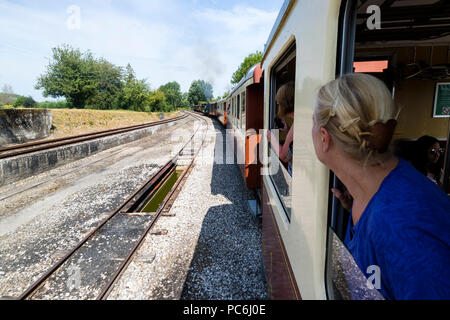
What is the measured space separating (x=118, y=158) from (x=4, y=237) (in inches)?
269

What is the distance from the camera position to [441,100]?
10.8 ft

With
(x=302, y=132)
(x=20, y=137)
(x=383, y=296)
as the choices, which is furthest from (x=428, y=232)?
(x=20, y=137)

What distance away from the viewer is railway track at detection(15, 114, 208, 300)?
3416 millimetres

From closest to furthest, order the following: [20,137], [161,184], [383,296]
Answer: [383,296]
[161,184]
[20,137]

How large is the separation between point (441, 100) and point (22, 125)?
17213 mm

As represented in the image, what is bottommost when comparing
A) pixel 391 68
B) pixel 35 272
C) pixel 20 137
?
pixel 35 272

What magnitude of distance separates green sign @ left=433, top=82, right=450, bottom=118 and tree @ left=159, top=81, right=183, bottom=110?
64649 mm

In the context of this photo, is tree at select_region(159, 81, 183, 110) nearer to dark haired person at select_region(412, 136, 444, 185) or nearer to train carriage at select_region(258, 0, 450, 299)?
train carriage at select_region(258, 0, 450, 299)

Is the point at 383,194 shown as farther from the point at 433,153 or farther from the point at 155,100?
the point at 155,100

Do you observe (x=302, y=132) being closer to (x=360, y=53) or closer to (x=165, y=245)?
(x=360, y=53)

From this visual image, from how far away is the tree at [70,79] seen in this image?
3819cm

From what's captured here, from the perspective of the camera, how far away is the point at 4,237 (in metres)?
4.98

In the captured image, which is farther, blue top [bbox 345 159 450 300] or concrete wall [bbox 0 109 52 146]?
concrete wall [bbox 0 109 52 146]

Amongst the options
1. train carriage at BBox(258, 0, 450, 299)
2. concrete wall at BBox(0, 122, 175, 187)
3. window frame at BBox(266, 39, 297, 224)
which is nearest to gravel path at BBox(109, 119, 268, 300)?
train carriage at BBox(258, 0, 450, 299)
